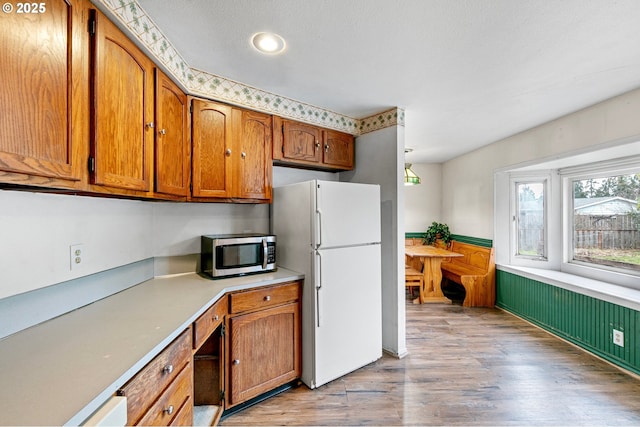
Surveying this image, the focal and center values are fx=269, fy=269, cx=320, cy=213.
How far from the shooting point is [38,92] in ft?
2.89

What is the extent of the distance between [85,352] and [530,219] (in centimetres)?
456

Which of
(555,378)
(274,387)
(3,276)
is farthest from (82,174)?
(555,378)

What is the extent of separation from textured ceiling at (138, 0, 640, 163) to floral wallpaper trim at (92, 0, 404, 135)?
0.06 meters

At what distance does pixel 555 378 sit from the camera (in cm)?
218

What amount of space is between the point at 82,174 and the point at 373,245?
6.44 ft

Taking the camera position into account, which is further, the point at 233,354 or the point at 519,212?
the point at 519,212

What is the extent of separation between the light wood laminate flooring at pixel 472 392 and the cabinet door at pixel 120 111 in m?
1.65

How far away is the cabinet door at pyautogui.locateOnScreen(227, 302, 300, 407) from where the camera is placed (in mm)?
1786

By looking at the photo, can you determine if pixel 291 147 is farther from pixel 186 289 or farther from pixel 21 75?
pixel 21 75

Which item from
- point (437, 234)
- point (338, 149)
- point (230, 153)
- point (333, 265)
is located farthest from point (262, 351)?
point (437, 234)

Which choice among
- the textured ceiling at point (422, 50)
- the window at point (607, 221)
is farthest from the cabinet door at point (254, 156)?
the window at point (607, 221)

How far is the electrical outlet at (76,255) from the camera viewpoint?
4.46ft

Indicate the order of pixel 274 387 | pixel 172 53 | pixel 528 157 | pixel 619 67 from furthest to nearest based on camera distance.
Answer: pixel 528 157 → pixel 274 387 → pixel 619 67 → pixel 172 53

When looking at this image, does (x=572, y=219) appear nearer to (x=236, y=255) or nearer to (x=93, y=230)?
(x=236, y=255)
